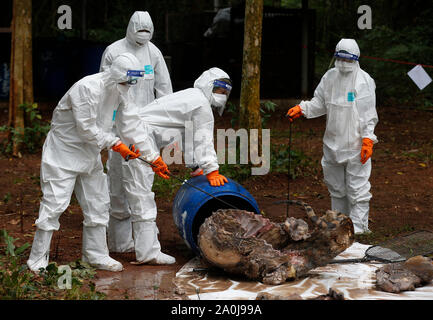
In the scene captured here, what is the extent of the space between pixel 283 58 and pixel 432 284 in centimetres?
881

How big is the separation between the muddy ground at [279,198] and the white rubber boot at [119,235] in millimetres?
121

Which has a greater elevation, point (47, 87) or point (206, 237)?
point (47, 87)

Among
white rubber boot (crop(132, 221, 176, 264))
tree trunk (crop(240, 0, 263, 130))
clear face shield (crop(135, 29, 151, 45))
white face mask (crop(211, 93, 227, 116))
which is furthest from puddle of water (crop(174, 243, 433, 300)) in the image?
tree trunk (crop(240, 0, 263, 130))

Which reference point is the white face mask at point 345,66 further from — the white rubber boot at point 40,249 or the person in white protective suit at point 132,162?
the white rubber boot at point 40,249

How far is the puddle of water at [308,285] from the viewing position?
4.59m

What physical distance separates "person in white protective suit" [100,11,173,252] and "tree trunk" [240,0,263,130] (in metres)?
1.39

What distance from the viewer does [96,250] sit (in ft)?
17.5

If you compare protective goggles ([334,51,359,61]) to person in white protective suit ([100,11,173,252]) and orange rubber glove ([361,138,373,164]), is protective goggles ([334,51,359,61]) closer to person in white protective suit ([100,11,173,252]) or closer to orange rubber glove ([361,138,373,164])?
orange rubber glove ([361,138,373,164])

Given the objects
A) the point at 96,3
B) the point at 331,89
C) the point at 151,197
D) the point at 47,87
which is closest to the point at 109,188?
the point at 151,197

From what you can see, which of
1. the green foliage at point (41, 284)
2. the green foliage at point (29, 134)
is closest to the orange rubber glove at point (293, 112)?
the green foliage at point (41, 284)

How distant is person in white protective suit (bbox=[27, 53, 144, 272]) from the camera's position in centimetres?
499

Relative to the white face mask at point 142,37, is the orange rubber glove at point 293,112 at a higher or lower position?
lower

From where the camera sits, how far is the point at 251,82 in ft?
26.6

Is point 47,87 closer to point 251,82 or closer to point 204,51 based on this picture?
point 204,51
